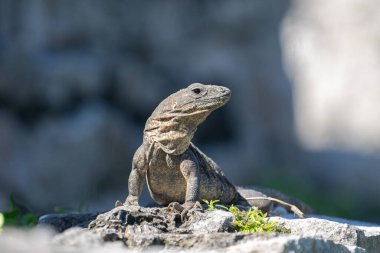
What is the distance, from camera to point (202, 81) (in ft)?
61.1

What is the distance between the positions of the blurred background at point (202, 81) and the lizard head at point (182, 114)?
307 inches

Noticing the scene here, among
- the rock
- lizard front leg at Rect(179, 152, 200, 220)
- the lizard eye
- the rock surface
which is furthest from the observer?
the lizard eye

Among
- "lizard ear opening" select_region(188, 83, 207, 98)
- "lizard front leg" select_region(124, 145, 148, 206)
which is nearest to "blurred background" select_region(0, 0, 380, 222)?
"lizard front leg" select_region(124, 145, 148, 206)

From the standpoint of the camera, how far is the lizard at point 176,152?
6852mm

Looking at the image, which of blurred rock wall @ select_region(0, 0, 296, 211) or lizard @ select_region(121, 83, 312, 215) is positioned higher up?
blurred rock wall @ select_region(0, 0, 296, 211)

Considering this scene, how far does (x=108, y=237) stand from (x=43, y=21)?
13.7m

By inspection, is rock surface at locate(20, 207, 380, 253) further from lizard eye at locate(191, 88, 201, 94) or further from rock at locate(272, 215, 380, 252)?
lizard eye at locate(191, 88, 201, 94)

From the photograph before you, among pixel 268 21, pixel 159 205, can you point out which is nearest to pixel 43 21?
pixel 268 21

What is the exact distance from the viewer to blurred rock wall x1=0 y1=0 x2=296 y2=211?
17.4 meters

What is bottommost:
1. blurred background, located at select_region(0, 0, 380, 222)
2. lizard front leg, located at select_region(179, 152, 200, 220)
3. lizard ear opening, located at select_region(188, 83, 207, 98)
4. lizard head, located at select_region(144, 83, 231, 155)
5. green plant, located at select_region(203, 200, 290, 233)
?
green plant, located at select_region(203, 200, 290, 233)

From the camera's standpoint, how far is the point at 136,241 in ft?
17.1

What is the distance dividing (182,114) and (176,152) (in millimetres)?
369

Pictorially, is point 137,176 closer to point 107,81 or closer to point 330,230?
→ point 330,230

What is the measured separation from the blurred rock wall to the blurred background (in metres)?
0.03
